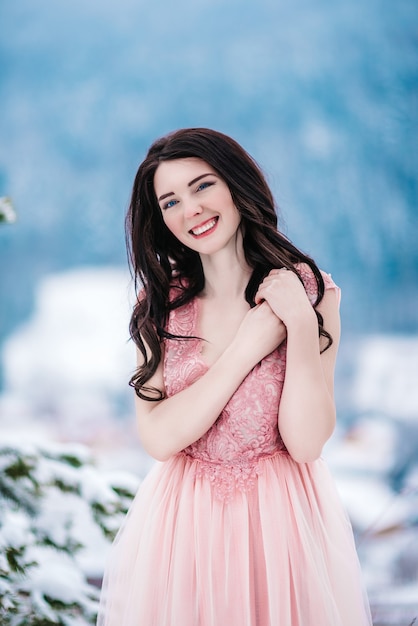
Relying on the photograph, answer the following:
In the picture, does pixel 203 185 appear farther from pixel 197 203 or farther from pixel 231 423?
pixel 231 423

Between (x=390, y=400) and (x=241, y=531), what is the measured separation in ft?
9.03

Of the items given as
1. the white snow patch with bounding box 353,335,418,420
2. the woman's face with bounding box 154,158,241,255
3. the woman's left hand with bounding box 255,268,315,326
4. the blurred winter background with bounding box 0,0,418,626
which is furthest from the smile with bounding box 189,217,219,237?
the white snow patch with bounding box 353,335,418,420

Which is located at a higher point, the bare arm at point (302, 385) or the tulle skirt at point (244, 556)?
the bare arm at point (302, 385)

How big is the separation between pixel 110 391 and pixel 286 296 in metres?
2.84

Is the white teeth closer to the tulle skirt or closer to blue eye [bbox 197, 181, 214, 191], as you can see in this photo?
blue eye [bbox 197, 181, 214, 191]

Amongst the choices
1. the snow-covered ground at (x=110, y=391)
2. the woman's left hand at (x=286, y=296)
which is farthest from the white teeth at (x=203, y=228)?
the snow-covered ground at (x=110, y=391)

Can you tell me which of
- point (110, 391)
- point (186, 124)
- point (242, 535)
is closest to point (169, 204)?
point (242, 535)

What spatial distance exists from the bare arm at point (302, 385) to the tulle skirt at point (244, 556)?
108 millimetres

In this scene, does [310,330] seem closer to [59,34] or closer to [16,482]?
[16,482]

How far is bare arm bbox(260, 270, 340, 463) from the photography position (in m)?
1.28

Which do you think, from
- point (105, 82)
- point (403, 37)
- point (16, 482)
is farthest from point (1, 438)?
point (403, 37)

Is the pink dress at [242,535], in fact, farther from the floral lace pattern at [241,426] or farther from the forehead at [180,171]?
the forehead at [180,171]

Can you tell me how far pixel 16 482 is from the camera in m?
1.64

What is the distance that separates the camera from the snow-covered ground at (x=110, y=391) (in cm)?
385
